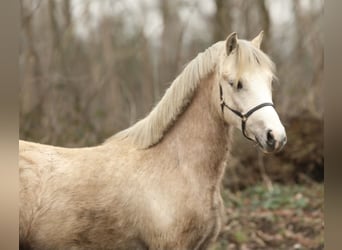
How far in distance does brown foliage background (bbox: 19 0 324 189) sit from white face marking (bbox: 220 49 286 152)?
197cm

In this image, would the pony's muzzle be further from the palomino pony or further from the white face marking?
the palomino pony

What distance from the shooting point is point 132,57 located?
4.62 metres

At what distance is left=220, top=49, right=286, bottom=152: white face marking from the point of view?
2123 mm

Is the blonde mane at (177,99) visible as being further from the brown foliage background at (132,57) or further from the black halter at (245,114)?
the brown foliage background at (132,57)

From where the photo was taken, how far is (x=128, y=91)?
4.44 m

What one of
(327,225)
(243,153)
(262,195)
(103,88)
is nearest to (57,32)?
(103,88)

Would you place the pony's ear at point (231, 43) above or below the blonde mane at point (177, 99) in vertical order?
above

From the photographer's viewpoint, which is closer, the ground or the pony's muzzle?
the pony's muzzle

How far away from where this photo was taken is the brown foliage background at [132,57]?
4.38m

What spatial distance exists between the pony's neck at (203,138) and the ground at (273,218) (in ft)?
5.36

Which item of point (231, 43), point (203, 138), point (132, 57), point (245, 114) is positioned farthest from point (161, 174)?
point (132, 57)

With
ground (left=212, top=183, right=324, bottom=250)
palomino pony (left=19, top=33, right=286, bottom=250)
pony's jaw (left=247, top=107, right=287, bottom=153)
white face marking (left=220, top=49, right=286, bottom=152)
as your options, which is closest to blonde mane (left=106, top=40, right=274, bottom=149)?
palomino pony (left=19, top=33, right=286, bottom=250)

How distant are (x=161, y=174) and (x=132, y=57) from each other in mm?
2438

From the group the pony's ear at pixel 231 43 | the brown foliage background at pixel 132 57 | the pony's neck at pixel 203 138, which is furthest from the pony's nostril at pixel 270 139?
the brown foliage background at pixel 132 57
